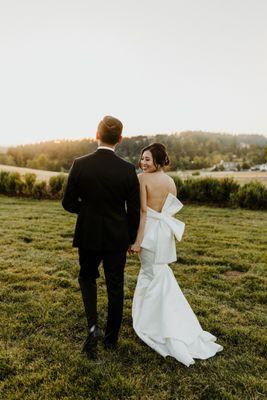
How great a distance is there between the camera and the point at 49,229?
10.5m

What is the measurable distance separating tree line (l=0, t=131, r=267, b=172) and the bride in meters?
23.6

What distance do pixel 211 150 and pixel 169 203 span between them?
140 feet

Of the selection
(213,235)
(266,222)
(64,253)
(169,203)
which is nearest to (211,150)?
(266,222)

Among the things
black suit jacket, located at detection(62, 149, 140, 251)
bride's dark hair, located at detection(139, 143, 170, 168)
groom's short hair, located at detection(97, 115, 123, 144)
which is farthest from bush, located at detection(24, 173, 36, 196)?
groom's short hair, located at detection(97, 115, 123, 144)

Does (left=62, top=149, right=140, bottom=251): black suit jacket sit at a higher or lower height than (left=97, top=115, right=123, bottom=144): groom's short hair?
lower

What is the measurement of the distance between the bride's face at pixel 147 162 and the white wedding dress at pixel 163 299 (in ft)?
1.27

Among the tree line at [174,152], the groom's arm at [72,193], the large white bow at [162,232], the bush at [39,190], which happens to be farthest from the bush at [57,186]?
the groom's arm at [72,193]

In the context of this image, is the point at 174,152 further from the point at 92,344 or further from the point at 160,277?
the point at 92,344

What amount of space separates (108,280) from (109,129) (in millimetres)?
1593

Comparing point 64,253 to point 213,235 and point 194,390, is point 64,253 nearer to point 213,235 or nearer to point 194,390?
point 213,235

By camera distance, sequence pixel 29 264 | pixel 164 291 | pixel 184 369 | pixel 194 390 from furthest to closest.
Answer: pixel 29 264 < pixel 164 291 < pixel 184 369 < pixel 194 390

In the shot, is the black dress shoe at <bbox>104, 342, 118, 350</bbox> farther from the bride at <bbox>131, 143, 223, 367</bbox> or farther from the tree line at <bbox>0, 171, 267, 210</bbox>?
the tree line at <bbox>0, 171, 267, 210</bbox>

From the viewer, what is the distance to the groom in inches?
143

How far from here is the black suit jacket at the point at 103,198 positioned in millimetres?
3641
